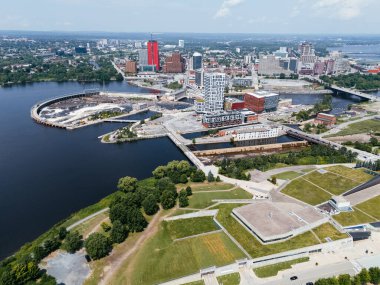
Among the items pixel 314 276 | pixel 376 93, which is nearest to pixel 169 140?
pixel 314 276

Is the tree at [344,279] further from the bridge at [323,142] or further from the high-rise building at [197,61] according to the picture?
the high-rise building at [197,61]

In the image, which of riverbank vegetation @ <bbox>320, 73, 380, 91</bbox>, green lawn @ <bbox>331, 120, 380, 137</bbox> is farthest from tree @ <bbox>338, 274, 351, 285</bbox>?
riverbank vegetation @ <bbox>320, 73, 380, 91</bbox>

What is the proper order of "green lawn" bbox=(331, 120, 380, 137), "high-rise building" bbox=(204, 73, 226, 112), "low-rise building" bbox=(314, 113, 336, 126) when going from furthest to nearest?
1. "high-rise building" bbox=(204, 73, 226, 112)
2. "low-rise building" bbox=(314, 113, 336, 126)
3. "green lawn" bbox=(331, 120, 380, 137)

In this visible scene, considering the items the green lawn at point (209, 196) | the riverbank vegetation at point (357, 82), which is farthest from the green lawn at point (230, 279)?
the riverbank vegetation at point (357, 82)

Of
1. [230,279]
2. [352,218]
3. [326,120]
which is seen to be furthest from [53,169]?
[326,120]

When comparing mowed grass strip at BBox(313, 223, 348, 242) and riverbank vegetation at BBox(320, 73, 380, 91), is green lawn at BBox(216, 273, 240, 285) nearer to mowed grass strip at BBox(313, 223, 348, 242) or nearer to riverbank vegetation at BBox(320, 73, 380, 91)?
mowed grass strip at BBox(313, 223, 348, 242)

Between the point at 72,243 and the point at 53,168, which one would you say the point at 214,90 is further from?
the point at 72,243

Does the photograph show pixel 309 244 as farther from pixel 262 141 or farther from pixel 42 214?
pixel 262 141

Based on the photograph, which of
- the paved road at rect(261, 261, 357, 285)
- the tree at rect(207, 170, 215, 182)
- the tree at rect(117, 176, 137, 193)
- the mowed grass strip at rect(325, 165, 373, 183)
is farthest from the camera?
the tree at rect(207, 170, 215, 182)
